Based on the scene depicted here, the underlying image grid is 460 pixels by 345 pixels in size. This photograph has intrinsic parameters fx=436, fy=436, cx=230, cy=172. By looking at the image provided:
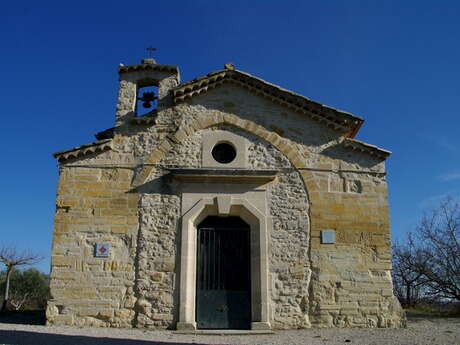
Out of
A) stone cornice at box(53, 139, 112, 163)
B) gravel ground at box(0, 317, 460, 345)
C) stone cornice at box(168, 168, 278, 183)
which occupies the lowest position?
gravel ground at box(0, 317, 460, 345)

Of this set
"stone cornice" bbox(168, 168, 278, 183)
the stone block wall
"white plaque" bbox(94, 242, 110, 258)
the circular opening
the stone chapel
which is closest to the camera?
the stone block wall

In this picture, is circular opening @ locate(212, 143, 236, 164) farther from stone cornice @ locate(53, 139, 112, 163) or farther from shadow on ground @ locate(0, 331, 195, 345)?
shadow on ground @ locate(0, 331, 195, 345)

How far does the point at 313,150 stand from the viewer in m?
10.0

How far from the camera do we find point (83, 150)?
9664mm

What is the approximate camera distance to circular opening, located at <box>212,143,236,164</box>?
10055mm

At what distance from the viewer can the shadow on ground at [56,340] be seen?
21.9 ft

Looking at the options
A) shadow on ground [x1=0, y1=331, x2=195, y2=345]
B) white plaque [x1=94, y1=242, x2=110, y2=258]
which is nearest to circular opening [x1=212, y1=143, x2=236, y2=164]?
white plaque [x1=94, y1=242, x2=110, y2=258]

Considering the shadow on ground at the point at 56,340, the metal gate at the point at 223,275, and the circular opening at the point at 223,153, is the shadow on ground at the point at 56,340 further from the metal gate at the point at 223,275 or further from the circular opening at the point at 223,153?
the circular opening at the point at 223,153

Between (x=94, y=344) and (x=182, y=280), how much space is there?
264 centimetres

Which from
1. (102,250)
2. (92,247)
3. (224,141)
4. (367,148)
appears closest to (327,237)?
(367,148)

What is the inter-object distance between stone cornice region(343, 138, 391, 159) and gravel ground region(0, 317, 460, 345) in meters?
3.74

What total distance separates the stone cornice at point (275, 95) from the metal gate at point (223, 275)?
2969 mm

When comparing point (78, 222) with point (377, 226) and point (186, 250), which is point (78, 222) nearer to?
point (186, 250)

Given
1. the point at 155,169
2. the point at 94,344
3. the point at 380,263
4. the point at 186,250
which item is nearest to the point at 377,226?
the point at 380,263
